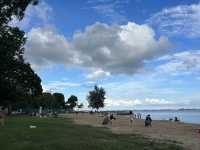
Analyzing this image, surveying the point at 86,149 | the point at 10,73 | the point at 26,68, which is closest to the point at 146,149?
the point at 86,149

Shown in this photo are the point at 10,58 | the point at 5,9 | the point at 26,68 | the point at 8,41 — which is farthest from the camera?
the point at 26,68

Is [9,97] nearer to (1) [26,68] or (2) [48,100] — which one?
(1) [26,68]

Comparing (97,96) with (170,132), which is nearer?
(170,132)

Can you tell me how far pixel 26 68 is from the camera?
70.0m

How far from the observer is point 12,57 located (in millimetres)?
60000

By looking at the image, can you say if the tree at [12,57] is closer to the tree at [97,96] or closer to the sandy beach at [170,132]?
the sandy beach at [170,132]

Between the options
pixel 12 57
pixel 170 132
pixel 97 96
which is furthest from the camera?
pixel 97 96

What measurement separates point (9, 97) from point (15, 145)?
148 ft

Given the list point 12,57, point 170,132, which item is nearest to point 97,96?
point 12,57

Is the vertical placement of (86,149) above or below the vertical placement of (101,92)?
below

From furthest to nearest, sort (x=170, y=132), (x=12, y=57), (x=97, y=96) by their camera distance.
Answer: (x=97, y=96), (x=12, y=57), (x=170, y=132)

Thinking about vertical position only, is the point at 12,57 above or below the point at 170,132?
above

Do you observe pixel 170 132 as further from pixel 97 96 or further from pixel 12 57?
pixel 97 96

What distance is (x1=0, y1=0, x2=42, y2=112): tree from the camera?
34.8 meters
